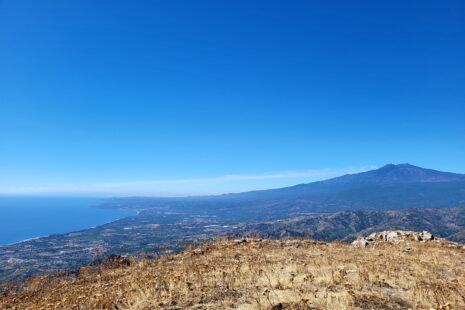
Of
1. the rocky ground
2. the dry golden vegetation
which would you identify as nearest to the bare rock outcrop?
the rocky ground

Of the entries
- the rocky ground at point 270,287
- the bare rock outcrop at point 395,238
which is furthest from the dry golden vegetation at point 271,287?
the bare rock outcrop at point 395,238

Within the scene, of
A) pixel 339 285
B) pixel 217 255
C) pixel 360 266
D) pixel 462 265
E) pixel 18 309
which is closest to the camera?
pixel 18 309

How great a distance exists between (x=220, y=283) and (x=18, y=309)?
18.9 ft

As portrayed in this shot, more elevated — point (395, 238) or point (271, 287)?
point (271, 287)

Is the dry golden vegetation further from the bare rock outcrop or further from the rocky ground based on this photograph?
the bare rock outcrop

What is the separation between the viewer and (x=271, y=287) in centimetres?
841

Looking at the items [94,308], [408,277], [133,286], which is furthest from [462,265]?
[94,308]

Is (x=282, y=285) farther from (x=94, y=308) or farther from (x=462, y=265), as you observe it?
(x=462, y=265)

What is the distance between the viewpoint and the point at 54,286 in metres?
10.9

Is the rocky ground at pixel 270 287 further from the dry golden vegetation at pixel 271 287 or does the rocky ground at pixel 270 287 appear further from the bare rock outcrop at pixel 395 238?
the bare rock outcrop at pixel 395 238

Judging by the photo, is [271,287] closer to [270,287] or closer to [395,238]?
[270,287]

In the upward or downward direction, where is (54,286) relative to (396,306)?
downward

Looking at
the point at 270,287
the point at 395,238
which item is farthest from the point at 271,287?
the point at 395,238

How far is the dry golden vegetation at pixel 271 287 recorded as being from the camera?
7.00m
